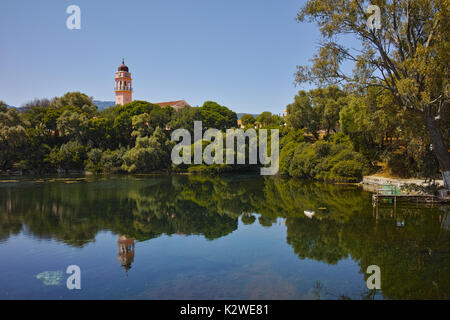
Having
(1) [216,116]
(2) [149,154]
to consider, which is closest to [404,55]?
(2) [149,154]

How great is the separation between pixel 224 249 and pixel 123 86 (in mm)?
72164

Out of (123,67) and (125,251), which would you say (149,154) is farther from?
(123,67)

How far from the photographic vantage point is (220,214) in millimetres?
19734

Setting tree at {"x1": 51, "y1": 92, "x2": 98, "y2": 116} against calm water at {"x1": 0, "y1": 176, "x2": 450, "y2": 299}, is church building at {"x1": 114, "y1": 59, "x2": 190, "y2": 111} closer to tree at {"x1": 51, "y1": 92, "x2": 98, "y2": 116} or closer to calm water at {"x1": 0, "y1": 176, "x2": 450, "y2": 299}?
tree at {"x1": 51, "y1": 92, "x2": 98, "y2": 116}

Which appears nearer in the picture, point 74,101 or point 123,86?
point 74,101

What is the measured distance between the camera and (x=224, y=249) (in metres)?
12.7

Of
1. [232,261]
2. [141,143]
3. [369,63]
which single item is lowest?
[232,261]

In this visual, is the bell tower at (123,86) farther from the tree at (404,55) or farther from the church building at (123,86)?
the tree at (404,55)

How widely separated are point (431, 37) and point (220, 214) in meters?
13.6

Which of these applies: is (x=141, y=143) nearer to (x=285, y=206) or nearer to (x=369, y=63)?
(x=285, y=206)

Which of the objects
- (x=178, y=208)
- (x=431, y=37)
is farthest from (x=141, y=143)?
(x=431, y=37)

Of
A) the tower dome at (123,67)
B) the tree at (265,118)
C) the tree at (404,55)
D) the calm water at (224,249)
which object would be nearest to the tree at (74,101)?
the tower dome at (123,67)

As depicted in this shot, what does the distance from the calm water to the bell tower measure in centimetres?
5868

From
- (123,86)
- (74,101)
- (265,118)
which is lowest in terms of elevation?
(265,118)
